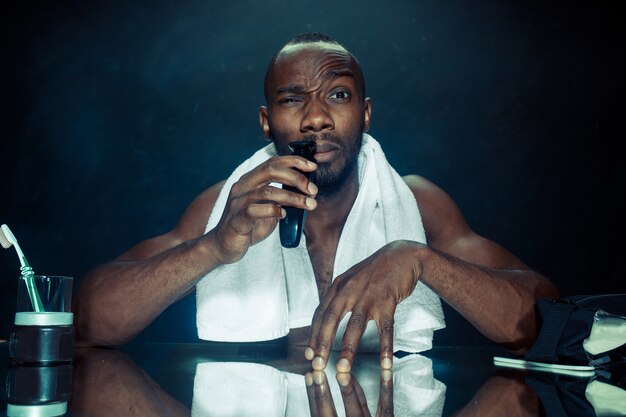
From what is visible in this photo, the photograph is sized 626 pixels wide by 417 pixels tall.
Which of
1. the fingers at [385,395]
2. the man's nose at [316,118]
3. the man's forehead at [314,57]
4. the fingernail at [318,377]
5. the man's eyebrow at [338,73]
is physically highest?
the man's forehead at [314,57]

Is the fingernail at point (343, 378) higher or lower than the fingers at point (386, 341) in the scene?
lower

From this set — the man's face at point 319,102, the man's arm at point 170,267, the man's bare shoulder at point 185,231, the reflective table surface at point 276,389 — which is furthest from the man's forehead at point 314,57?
the reflective table surface at point 276,389

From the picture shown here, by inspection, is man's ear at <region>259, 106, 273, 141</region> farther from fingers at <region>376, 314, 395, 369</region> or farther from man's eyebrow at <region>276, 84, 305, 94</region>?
fingers at <region>376, 314, 395, 369</region>

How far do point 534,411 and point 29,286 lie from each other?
61 centimetres

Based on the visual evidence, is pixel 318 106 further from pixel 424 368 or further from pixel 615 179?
pixel 615 179

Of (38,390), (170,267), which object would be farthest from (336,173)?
(38,390)

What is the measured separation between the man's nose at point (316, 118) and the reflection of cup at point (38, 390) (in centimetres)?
70

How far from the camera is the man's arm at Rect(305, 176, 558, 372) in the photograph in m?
0.98

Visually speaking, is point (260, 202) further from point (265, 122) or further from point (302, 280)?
point (265, 122)

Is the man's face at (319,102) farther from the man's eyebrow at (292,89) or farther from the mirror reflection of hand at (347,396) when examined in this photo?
the mirror reflection of hand at (347,396)

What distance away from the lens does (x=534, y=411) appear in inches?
27.4

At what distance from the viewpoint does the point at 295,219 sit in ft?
3.56

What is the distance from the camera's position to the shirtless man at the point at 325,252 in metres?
1.06

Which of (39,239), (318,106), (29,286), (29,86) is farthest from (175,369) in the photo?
(29,86)
